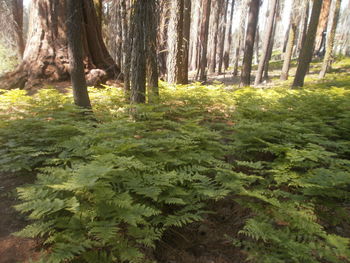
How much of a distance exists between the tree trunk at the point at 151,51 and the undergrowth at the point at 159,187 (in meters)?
1.44

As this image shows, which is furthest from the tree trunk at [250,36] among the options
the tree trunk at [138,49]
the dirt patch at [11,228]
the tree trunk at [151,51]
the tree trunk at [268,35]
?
the dirt patch at [11,228]

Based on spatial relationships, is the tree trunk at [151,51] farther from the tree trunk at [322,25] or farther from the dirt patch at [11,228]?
the tree trunk at [322,25]

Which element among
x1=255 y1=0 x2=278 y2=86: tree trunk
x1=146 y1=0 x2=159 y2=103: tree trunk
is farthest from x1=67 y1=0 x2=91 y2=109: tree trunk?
x1=255 y1=0 x2=278 y2=86: tree trunk

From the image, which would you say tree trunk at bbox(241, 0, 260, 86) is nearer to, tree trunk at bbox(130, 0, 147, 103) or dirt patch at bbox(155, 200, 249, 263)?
tree trunk at bbox(130, 0, 147, 103)

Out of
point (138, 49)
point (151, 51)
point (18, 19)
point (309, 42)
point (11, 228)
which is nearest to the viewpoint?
point (11, 228)

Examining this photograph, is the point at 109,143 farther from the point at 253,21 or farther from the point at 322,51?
the point at 322,51

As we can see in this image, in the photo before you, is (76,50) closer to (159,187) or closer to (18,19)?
(159,187)

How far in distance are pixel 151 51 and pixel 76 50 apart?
185 centimetres

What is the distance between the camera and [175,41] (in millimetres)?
8422

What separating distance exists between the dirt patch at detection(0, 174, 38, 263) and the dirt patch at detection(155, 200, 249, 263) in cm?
134

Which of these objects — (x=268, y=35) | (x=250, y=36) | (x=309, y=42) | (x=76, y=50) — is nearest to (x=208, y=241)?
(x=76, y=50)

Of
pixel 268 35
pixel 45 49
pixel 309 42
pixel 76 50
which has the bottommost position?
pixel 76 50

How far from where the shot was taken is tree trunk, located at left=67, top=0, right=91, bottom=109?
4969mm

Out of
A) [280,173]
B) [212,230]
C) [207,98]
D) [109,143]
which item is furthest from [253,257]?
[207,98]
